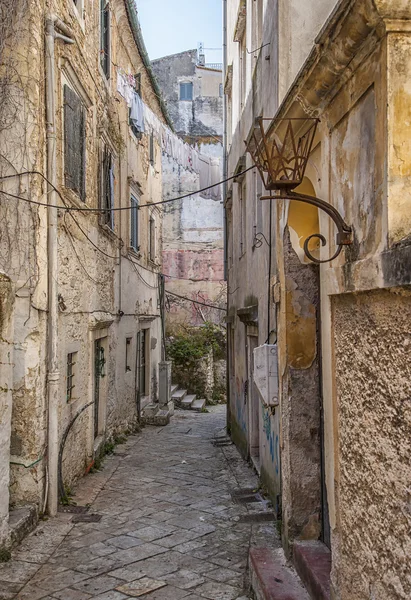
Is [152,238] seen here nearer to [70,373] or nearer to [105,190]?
[105,190]

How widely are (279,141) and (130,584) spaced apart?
3.94 metres

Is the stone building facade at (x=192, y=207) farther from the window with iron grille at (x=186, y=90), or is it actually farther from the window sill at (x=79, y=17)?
the window sill at (x=79, y=17)

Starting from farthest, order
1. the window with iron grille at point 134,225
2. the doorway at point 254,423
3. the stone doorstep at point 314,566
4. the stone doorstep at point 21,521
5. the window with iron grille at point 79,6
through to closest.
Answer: the window with iron grille at point 134,225
the doorway at point 254,423
the window with iron grille at point 79,6
the stone doorstep at point 21,521
the stone doorstep at point 314,566

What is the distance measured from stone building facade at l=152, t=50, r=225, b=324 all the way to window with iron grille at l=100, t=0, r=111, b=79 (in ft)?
36.3

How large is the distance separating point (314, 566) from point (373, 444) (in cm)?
189

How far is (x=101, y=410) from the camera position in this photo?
10453 millimetres

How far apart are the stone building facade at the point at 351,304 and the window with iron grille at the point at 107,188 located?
5.09 m

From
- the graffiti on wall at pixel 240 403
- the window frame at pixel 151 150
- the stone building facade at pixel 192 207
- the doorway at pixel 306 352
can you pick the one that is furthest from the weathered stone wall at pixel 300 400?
the stone building facade at pixel 192 207

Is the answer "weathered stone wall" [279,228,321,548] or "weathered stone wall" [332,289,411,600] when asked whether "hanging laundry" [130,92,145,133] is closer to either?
"weathered stone wall" [279,228,321,548]

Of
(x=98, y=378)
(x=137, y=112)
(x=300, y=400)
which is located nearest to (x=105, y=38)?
(x=137, y=112)

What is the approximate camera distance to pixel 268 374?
5730 millimetres

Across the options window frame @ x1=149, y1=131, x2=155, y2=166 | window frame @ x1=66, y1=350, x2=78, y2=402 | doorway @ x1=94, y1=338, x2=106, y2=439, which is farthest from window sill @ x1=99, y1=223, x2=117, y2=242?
window frame @ x1=149, y1=131, x2=155, y2=166

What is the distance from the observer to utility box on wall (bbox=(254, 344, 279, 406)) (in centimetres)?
566

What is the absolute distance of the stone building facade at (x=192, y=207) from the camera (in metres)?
25.5
